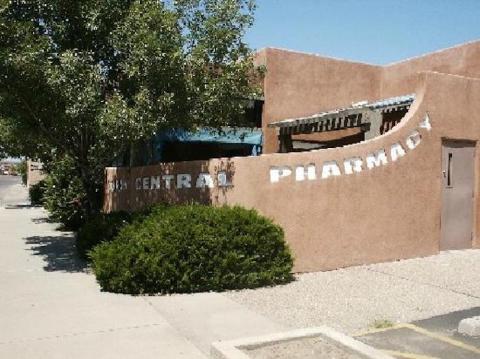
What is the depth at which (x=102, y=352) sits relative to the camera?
203 inches

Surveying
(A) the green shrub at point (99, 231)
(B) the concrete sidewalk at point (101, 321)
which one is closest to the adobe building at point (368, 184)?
(A) the green shrub at point (99, 231)

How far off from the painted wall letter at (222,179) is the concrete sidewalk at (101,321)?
7.59 feet

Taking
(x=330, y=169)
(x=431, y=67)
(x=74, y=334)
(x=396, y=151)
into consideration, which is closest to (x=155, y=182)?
(x=330, y=169)

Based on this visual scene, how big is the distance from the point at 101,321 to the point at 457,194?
8.64 meters

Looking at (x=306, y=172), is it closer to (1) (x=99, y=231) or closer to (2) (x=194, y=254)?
(2) (x=194, y=254)

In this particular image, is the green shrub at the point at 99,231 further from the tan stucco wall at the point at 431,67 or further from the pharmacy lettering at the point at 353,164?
the tan stucco wall at the point at 431,67

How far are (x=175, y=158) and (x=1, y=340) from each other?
11.6 meters

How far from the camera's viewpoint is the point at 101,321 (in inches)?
243

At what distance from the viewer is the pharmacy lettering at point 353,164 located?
9133 millimetres

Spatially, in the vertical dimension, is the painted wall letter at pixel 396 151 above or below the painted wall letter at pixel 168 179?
above

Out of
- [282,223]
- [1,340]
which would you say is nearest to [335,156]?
[282,223]

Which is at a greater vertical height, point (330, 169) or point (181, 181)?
point (330, 169)

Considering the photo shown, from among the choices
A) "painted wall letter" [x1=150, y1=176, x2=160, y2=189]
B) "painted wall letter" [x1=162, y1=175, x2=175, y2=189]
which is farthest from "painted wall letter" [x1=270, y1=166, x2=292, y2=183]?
"painted wall letter" [x1=150, y1=176, x2=160, y2=189]

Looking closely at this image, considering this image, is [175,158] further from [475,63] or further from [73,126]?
[475,63]
